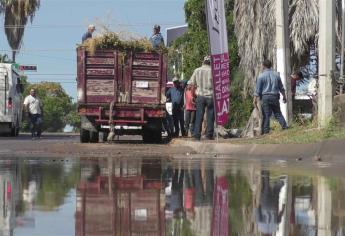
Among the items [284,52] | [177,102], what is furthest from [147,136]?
[284,52]

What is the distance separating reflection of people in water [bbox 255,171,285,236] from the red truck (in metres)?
10.6

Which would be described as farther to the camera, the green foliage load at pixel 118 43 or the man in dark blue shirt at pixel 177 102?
the man in dark blue shirt at pixel 177 102

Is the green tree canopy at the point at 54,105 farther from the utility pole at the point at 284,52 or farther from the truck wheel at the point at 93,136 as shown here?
the utility pole at the point at 284,52

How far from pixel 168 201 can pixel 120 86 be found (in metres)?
12.4

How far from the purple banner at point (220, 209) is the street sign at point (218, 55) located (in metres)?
7.73

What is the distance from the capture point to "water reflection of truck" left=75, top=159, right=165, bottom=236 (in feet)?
21.9

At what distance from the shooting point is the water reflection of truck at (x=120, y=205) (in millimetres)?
6664

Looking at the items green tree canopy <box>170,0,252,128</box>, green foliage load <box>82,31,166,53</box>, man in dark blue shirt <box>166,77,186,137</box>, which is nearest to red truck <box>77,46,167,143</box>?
green foliage load <box>82,31,166,53</box>

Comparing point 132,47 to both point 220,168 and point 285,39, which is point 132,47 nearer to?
point 285,39

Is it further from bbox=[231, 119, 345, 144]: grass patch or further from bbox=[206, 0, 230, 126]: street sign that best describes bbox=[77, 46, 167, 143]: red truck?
bbox=[231, 119, 345, 144]: grass patch

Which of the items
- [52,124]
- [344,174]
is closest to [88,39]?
[344,174]

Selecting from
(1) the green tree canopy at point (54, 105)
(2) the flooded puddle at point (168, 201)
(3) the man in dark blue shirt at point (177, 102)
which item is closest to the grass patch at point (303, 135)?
(2) the flooded puddle at point (168, 201)

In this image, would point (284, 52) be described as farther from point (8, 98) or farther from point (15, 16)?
point (15, 16)

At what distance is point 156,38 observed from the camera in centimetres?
2136
